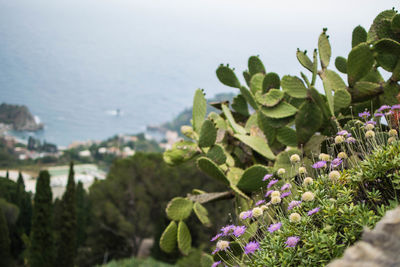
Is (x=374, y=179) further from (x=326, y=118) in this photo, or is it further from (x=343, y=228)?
(x=326, y=118)

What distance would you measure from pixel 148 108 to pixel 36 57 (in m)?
18.7

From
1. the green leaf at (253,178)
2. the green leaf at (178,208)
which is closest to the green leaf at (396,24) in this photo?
the green leaf at (253,178)

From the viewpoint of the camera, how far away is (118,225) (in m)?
14.6

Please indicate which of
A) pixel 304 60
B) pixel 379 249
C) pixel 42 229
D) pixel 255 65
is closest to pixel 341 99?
pixel 304 60

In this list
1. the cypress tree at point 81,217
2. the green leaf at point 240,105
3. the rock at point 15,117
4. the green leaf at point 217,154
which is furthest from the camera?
the rock at point 15,117

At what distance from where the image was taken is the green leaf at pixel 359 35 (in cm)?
191

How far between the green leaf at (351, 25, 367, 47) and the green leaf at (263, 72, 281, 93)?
0.43 metres

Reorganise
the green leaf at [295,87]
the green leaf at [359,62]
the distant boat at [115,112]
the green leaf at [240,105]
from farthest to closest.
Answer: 1. the distant boat at [115,112]
2. the green leaf at [240,105]
3. the green leaf at [295,87]
4. the green leaf at [359,62]

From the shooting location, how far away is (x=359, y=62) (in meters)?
1.77

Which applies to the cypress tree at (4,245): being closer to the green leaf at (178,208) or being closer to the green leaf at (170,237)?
the green leaf at (170,237)

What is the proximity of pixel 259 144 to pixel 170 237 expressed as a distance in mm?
716

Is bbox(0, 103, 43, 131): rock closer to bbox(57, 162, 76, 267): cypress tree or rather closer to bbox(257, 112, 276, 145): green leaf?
bbox(57, 162, 76, 267): cypress tree

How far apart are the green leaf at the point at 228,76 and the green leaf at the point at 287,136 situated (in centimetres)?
47

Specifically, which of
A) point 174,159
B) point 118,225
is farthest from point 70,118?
point 174,159
